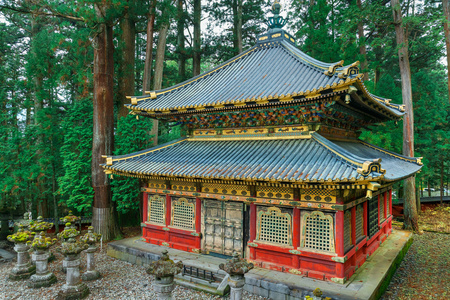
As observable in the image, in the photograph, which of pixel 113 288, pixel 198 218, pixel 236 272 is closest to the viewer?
pixel 236 272

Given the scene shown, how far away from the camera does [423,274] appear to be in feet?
30.7

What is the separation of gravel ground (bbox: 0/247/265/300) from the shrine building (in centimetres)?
180

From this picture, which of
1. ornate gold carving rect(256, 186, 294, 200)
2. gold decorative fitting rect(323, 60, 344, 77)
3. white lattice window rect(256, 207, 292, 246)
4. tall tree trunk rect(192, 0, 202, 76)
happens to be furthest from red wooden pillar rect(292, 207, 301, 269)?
tall tree trunk rect(192, 0, 202, 76)

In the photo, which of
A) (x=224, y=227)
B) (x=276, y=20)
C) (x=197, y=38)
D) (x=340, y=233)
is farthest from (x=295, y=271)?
(x=197, y=38)

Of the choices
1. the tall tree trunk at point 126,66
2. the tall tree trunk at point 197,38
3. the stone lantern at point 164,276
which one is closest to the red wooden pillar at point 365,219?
the stone lantern at point 164,276

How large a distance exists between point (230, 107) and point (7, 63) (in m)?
20.8

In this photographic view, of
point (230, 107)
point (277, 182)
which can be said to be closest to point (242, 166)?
point (277, 182)

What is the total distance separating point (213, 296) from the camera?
7.66m

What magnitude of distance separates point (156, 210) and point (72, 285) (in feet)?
13.1

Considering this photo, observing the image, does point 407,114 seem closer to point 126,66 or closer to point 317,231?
point 317,231

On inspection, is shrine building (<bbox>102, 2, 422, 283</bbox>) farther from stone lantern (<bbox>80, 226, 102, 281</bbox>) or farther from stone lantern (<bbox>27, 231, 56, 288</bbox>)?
stone lantern (<bbox>27, 231, 56, 288</bbox>)

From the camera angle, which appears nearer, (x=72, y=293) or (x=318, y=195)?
(x=72, y=293)

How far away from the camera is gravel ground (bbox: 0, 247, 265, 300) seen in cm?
771

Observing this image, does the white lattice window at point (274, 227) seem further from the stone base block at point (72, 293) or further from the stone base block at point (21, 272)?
the stone base block at point (21, 272)
